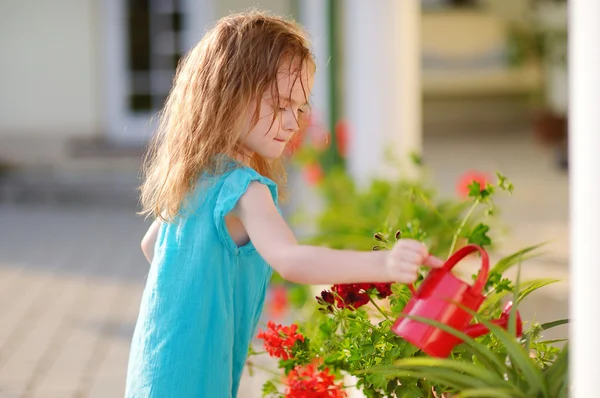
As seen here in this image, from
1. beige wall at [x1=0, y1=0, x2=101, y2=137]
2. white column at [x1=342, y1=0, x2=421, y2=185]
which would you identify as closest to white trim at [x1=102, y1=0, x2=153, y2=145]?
beige wall at [x1=0, y1=0, x2=101, y2=137]

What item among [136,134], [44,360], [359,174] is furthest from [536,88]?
[44,360]

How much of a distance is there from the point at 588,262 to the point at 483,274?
1.15 feet

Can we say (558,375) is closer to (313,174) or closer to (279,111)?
(279,111)

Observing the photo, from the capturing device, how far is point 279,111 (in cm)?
197

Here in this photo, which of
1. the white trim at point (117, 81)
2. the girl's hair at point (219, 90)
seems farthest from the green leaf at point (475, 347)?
the white trim at point (117, 81)

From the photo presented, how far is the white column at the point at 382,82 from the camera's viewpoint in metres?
5.54

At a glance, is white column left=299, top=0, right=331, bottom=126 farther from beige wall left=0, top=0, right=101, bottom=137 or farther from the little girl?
the little girl

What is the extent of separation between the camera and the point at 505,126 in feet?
47.1

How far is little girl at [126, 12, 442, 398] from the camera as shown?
1.96m

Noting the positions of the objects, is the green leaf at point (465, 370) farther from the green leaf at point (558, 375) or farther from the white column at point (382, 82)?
the white column at point (382, 82)

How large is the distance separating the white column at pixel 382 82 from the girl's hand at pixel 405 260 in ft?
12.5

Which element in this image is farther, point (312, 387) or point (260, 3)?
point (260, 3)

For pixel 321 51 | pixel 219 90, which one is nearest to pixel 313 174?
pixel 321 51

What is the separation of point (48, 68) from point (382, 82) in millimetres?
5785
